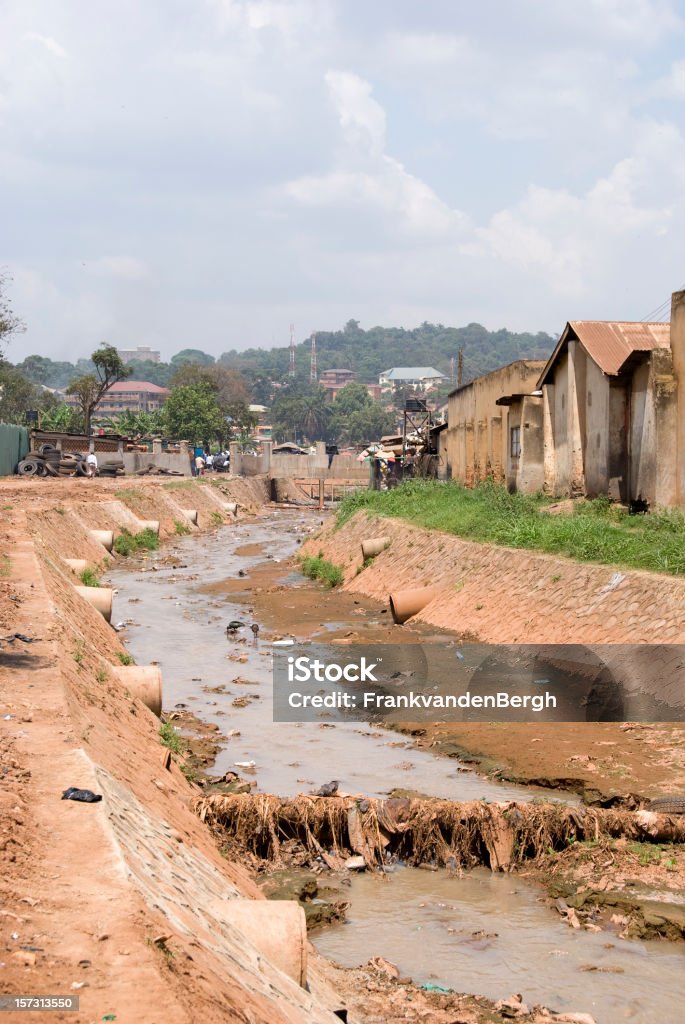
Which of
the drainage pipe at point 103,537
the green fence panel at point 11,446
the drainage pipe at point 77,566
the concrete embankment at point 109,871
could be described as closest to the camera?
the concrete embankment at point 109,871

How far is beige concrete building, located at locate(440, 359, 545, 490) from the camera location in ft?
90.1

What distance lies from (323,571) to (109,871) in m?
22.6

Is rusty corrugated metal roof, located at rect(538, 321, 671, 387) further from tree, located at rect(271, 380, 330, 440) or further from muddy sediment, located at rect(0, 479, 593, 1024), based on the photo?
tree, located at rect(271, 380, 330, 440)

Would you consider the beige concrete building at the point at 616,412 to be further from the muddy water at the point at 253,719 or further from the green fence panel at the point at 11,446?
the green fence panel at the point at 11,446

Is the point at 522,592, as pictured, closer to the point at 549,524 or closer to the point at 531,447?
the point at 549,524

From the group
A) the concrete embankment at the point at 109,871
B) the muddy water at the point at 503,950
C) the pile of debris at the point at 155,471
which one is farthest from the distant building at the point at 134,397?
the muddy water at the point at 503,950

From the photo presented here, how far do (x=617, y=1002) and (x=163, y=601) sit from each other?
18628mm

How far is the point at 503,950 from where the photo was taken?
8.05 m

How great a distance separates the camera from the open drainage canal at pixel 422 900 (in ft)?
24.7

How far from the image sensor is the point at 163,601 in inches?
983

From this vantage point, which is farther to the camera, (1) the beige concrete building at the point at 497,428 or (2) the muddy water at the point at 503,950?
(1) the beige concrete building at the point at 497,428

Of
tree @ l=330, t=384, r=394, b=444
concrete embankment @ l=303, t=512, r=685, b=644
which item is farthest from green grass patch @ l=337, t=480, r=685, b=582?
tree @ l=330, t=384, r=394, b=444

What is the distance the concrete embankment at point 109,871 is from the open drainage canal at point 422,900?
981 mm

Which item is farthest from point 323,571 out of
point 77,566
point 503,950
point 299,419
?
point 299,419
